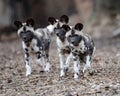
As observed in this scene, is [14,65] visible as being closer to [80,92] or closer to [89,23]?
[80,92]

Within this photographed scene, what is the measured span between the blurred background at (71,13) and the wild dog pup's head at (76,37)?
11.9 metres

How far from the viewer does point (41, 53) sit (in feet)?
35.9

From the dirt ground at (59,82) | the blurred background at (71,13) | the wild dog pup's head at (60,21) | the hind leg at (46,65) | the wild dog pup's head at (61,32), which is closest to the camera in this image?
the dirt ground at (59,82)

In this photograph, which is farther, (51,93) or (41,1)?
(41,1)

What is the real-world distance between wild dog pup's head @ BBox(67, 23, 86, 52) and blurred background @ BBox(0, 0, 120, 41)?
38.9ft

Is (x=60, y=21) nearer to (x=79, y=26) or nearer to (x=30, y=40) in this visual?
(x=30, y=40)

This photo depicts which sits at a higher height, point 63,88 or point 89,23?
point 89,23

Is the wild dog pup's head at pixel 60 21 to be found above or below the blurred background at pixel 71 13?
below

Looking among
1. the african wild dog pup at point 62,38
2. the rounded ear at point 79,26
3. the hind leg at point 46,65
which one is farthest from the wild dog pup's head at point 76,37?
the hind leg at point 46,65

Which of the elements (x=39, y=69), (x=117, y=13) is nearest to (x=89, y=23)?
(x=117, y=13)

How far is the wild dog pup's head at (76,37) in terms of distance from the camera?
9391 millimetres

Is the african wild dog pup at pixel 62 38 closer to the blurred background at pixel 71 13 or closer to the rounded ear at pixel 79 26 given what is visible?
the rounded ear at pixel 79 26

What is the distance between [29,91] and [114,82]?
1.46 m

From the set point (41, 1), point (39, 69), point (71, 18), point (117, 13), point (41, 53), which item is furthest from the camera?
point (41, 1)
